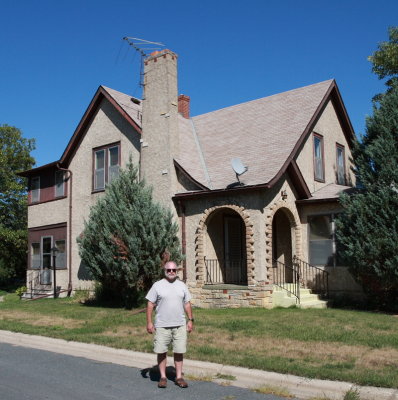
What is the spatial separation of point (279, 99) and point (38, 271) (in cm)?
1200

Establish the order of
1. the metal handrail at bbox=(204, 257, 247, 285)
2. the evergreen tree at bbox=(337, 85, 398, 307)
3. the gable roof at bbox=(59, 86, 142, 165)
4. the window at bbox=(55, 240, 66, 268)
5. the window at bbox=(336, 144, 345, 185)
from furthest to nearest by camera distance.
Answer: the window at bbox=(55, 240, 66, 268), the window at bbox=(336, 144, 345, 185), the gable roof at bbox=(59, 86, 142, 165), the metal handrail at bbox=(204, 257, 247, 285), the evergreen tree at bbox=(337, 85, 398, 307)

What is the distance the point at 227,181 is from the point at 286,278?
4.01m

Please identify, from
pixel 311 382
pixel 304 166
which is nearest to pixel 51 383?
pixel 311 382

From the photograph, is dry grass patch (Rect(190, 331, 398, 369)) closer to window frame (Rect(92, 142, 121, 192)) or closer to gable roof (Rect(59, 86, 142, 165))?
gable roof (Rect(59, 86, 142, 165))

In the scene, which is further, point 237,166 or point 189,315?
point 237,166

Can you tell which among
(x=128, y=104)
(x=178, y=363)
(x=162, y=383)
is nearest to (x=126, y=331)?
(x=178, y=363)

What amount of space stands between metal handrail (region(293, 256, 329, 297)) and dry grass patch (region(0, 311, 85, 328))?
7.03 m

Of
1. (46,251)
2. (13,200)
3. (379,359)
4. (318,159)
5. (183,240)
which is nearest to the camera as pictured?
(379,359)

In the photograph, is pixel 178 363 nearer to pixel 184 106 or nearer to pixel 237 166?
pixel 237 166

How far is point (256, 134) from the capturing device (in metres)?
17.1

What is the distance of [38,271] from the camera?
20.4 metres

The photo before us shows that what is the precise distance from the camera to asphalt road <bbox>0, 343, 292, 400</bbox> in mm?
5844

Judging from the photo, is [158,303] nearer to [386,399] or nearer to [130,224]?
[386,399]

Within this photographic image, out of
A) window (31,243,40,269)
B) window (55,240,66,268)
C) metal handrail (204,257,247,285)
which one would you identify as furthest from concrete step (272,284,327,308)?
window (31,243,40,269)
